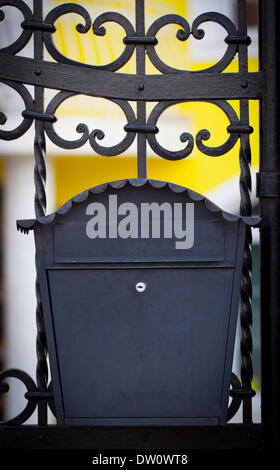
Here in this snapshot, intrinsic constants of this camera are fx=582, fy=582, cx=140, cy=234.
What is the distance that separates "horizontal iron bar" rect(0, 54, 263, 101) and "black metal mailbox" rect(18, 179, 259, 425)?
0.27m

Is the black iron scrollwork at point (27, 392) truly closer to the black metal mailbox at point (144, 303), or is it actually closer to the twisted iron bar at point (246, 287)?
the black metal mailbox at point (144, 303)

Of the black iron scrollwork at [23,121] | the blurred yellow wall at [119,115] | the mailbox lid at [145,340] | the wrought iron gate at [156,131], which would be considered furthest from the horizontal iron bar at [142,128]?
the blurred yellow wall at [119,115]

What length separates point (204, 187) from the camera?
5.25 metres

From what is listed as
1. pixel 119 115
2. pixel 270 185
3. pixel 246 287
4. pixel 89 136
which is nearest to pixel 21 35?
pixel 89 136

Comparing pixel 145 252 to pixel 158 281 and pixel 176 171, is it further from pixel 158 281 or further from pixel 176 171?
pixel 176 171

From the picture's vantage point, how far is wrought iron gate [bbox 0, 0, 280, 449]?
61.3 inches

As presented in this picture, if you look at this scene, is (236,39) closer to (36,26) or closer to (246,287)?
(36,26)

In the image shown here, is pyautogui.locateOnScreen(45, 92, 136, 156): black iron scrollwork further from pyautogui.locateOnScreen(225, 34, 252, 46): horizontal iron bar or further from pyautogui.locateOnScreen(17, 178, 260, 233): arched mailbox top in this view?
pyautogui.locateOnScreen(225, 34, 252, 46): horizontal iron bar

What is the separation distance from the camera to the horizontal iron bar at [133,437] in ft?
5.12

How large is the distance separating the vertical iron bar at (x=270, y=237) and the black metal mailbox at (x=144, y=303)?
0.41ft

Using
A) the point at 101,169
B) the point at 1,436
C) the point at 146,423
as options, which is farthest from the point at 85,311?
the point at 101,169

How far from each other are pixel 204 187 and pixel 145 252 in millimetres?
3809

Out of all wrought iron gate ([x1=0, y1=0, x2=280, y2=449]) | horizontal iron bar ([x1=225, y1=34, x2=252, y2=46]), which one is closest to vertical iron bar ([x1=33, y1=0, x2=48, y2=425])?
wrought iron gate ([x1=0, y1=0, x2=280, y2=449])

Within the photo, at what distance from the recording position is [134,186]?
150cm
